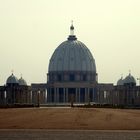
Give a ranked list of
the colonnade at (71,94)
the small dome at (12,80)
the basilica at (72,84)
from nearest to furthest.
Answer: the small dome at (12,80) < the basilica at (72,84) < the colonnade at (71,94)

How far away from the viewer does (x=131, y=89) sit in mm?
174750

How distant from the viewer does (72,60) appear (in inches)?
7682

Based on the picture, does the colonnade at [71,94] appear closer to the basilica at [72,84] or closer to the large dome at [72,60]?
the basilica at [72,84]

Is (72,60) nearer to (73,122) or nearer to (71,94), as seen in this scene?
(71,94)

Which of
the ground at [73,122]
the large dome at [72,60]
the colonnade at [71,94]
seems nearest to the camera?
the ground at [73,122]

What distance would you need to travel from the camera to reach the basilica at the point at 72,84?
7111 inches

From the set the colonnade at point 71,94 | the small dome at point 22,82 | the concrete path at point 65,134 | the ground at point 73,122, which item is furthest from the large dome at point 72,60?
the concrete path at point 65,134

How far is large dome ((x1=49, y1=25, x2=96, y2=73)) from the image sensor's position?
19438 centimetres

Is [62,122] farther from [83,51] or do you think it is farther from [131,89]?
[83,51]

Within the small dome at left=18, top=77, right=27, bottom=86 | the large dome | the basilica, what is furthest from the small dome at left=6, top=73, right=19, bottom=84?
the large dome

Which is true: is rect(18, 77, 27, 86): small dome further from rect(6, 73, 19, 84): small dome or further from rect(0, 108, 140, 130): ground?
rect(0, 108, 140, 130): ground

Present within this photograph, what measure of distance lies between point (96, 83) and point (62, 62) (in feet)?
40.3

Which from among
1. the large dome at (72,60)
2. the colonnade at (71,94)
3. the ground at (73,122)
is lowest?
the ground at (73,122)

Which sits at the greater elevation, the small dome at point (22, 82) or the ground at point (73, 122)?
the small dome at point (22, 82)
